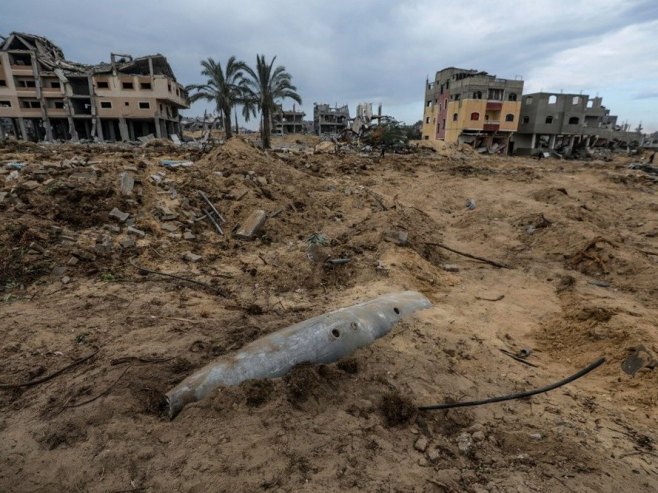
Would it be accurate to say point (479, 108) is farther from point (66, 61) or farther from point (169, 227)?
point (66, 61)

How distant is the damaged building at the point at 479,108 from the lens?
36.1 m

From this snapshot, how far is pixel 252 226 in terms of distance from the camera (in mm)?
8508

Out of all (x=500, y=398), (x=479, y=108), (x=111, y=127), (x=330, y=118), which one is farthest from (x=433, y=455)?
(x=330, y=118)

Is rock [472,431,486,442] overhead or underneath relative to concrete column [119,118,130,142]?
underneath

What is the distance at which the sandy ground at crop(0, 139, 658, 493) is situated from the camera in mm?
2803

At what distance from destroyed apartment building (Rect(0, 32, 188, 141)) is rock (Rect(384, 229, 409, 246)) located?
34871 mm

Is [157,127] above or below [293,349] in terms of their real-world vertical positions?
above

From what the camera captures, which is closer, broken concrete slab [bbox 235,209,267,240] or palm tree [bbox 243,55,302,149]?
broken concrete slab [bbox 235,209,267,240]

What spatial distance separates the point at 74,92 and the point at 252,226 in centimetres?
3765

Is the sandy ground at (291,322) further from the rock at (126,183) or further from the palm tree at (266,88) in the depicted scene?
the palm tree at (266,88)

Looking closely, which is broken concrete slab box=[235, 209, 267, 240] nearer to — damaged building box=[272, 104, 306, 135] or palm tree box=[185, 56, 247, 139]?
palm tree box=[185, 56, 247, 139]

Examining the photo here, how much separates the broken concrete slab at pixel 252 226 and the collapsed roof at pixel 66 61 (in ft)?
113

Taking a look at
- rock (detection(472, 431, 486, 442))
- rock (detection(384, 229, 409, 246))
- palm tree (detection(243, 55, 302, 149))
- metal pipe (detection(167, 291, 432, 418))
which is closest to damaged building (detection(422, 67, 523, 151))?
palm tree (detection(243, 55, 302, 149))

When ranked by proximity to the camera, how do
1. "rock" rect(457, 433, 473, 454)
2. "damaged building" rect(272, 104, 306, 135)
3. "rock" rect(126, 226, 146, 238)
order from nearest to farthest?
"rock" rect(457, 433, 473, 454)
"rock" rect(126, 226, 146, 238)
"damaged building" rect(272, 104, 306, 135)
